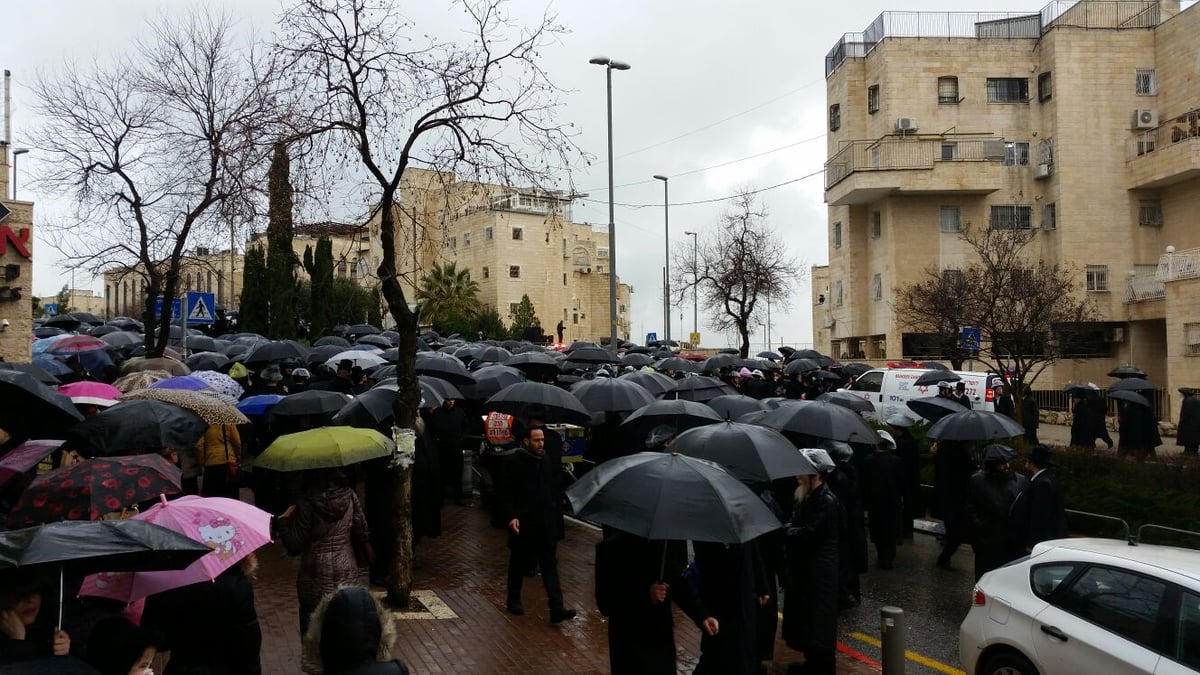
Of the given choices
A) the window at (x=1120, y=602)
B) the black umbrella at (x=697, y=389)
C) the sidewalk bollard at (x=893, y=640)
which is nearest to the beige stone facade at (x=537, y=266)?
the black umbrella at (x=697, y=389)

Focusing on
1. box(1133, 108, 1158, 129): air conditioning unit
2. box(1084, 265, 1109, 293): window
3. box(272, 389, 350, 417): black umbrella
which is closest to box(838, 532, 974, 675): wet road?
box(272, 389, 350, 417): black umbrella

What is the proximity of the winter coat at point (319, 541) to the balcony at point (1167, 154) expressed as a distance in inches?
1409

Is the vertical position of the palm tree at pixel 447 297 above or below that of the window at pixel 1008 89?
below

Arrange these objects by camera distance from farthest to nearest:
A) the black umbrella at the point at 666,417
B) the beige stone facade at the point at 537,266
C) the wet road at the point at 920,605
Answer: the beige stone facade at the point at 537,266
the black umbrella at the point at 666,417
the wet road at the point at 920,605

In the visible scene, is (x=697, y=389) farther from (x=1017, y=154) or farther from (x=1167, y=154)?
(x=1017, y=154)

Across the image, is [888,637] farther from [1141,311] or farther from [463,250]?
[463,250]

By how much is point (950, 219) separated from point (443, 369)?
31.3 metres

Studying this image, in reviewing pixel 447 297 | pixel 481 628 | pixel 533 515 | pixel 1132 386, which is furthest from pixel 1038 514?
pixel 447 297

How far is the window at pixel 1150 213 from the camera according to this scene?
3684 centimetres

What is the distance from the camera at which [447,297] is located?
56094 mm

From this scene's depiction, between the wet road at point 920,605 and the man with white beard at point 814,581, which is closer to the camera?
the man with white beard at point 814,581

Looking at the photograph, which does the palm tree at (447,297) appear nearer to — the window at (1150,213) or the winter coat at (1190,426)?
the window at (1150,213)

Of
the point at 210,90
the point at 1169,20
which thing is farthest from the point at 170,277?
the point at 1169,20

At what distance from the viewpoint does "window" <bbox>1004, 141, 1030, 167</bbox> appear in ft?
128
